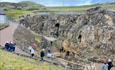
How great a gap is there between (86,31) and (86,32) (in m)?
0.66

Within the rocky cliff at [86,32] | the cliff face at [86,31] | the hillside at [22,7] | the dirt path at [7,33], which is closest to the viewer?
the dirt path at [7,33]

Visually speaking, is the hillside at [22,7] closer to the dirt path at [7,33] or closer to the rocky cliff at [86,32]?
the rocky cliff at [86,32]

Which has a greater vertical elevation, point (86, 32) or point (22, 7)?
point (86, 32)

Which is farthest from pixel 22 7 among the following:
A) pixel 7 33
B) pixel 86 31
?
pixel 7 33

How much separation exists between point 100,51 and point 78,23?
1288 cm

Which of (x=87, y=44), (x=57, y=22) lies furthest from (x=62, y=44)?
(x=57, y=22)

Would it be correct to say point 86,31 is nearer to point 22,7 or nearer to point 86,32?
point 86,32

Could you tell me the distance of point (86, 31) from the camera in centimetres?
6912

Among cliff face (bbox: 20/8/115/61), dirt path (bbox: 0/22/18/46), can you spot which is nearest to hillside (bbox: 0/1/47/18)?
Result: cliff face (bbox: 20/8/115/61)

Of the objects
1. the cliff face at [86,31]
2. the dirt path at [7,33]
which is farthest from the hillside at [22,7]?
the dirt path at [7,33]

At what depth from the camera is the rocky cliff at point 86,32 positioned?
63.5 m

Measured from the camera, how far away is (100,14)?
222 feet

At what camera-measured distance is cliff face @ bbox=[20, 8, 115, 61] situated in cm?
6409

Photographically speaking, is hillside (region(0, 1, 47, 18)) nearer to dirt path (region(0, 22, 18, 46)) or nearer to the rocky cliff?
the rocky cliff
